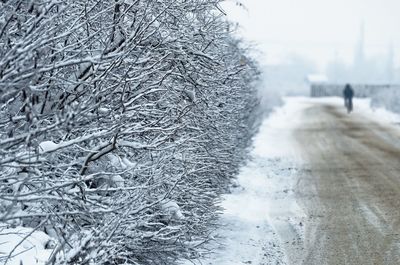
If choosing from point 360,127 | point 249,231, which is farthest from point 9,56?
point 360,127

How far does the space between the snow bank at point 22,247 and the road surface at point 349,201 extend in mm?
3703

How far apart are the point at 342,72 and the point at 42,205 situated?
198038 millimetres

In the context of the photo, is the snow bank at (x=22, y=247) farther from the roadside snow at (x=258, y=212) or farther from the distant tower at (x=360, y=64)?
the distant tower at (x=360, y=64)

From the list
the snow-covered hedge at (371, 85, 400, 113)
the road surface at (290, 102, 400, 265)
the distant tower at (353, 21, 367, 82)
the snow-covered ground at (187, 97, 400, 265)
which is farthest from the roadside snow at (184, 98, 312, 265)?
the distant tower at (353, 21, 367, 82)

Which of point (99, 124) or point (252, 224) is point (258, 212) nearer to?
point (252, 224)

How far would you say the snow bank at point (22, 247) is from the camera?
4.18m

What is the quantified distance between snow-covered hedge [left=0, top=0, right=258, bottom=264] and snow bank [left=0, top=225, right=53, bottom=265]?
0.17 feet

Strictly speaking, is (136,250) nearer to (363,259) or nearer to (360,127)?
(363,259)

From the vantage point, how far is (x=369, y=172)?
47.3ft

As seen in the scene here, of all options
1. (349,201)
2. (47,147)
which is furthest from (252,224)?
(47,147)

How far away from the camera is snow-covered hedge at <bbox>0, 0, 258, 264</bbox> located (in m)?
3.93

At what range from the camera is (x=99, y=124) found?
16.1 feet

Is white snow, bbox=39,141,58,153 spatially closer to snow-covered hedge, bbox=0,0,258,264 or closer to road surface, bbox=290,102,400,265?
snow-covered hedge, bbox=0,0,258,264

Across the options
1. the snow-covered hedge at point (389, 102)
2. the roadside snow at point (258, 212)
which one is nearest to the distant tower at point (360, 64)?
the snow-covered hedge at point (389, 102)
